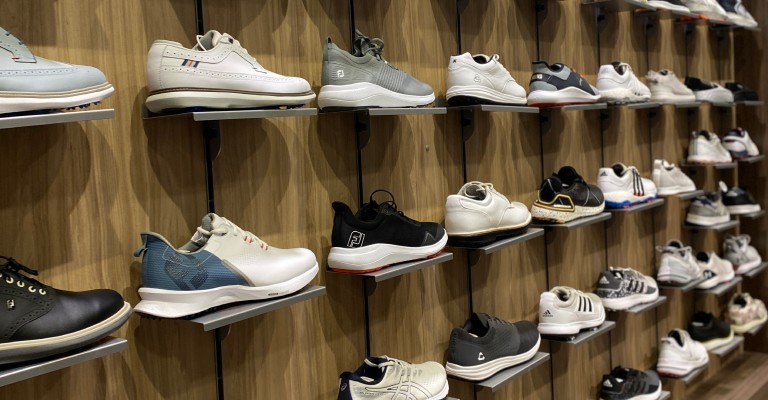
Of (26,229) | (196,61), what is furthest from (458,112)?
(26,229)

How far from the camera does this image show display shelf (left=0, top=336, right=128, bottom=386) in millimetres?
1309

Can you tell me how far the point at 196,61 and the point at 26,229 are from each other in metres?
0.55

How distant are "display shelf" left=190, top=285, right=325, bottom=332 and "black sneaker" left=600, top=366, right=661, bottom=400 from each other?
82.6 inches

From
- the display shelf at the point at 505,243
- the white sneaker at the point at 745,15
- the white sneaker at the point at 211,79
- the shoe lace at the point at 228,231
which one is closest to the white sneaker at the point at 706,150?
the white sneaker at the point at 745,15

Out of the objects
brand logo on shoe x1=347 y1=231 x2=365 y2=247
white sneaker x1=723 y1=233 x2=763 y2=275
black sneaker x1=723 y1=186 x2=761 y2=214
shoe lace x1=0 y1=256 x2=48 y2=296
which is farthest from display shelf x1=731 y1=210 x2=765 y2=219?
shoe lace x1=0 y1=256 x2=48 y2=296

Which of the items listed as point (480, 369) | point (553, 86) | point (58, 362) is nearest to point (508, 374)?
point (480, 369)

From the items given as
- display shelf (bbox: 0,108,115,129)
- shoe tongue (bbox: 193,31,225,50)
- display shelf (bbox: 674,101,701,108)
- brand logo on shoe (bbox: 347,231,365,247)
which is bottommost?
brand logo on shoe (bbox: 347,231,365,247)

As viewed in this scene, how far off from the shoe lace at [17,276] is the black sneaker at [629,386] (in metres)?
2.78

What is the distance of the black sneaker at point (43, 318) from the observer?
4.34 feet

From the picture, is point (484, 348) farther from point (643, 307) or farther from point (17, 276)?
point (17, 276)

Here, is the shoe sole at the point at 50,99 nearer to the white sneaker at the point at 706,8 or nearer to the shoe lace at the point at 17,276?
the shoe lace at the point at 17,276

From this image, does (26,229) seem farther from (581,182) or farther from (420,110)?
(581,182)

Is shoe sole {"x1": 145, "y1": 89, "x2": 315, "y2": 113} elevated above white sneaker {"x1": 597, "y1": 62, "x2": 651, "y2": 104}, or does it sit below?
below

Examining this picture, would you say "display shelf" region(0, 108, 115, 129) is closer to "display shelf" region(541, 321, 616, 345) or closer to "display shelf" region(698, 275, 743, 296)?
"display shelf" region(541, 321, 616, 345)
